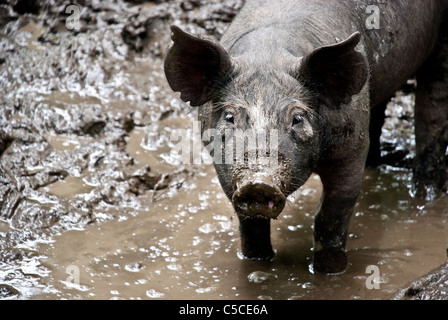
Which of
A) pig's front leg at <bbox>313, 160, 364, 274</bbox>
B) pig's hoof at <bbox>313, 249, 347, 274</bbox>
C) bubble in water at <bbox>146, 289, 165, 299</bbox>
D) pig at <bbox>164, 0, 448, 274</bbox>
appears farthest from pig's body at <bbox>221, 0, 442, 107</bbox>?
bubble in water at <bbox>146, 289, 165, 299</bbox>

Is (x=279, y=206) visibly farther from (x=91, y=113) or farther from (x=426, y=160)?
(x=91, y=113)

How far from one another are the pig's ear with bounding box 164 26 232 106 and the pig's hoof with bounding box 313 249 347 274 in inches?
60.8

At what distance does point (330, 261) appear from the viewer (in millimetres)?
5512

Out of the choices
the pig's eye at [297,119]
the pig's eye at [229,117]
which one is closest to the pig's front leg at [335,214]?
the pig's eye at [297,119]

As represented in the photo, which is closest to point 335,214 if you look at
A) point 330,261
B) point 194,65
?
point 330,261

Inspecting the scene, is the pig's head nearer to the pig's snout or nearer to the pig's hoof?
the pig's snout

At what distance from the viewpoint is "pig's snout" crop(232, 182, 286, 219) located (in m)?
4.02

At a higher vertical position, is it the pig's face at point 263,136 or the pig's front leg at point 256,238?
the pig's face at point 263,136

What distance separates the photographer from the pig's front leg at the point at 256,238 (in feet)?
18.1

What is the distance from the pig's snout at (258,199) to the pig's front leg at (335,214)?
3.85 ft

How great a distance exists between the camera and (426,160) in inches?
266

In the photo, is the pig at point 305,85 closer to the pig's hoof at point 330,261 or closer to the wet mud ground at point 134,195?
the pig's hoof at point 330,261
